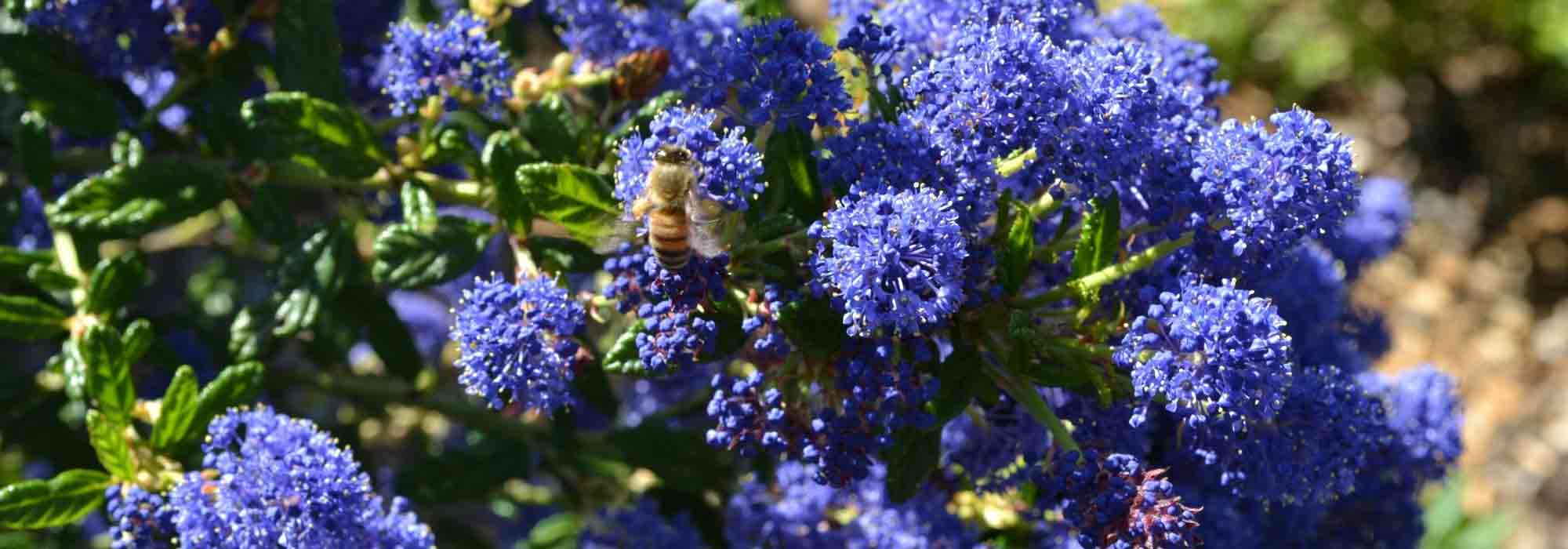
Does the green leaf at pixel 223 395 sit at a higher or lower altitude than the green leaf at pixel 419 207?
lower

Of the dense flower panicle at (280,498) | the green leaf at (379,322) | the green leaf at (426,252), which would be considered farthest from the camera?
the green leaf at (379,322)

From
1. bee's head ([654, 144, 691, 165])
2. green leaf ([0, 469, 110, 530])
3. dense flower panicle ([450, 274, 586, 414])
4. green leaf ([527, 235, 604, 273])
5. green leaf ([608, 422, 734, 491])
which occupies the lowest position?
green leaf ([0, 469, 110, 530])

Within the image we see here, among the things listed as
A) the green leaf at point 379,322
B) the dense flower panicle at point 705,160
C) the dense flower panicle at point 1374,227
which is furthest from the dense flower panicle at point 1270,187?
the green leaf at point 379,322

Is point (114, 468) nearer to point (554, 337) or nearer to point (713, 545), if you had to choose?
point (554, 337)

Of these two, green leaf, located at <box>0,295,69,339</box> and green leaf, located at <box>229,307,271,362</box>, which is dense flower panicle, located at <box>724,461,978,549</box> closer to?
green leaf, located at <box>229,307,271,362</box>

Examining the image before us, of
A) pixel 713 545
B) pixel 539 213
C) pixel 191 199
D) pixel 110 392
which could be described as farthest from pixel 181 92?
pixel 713 545

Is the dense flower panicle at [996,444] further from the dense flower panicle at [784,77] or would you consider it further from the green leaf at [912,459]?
the dense flower panicle at [784,77]

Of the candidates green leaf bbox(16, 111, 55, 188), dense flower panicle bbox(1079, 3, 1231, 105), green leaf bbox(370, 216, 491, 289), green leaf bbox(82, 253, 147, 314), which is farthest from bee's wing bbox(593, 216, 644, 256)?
green leaf bbox(16, 111, 55, 188)
